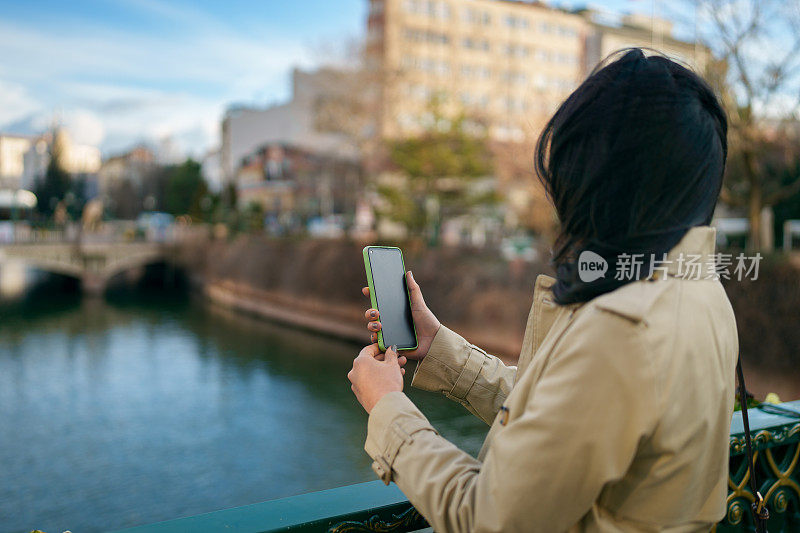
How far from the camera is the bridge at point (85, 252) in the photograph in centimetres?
2854

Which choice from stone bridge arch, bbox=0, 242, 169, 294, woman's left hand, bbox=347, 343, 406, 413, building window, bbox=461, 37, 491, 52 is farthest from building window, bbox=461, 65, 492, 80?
woman's left hand, bbox=347, 343, 406, 413

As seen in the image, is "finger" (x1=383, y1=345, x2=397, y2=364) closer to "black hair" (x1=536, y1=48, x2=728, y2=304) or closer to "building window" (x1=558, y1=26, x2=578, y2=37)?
"black hair" (x1=536, y1=48, x2=728, y2=304)

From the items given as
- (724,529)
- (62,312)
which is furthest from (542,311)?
(62,312)

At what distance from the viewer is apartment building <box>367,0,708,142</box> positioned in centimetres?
2055

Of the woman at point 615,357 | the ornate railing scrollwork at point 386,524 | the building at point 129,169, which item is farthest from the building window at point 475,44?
the woman at point 615,357

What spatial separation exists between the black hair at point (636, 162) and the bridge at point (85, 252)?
30.9 m

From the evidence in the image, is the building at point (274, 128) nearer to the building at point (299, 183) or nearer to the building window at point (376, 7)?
the building at point (299, 183)

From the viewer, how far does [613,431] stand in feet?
2.35

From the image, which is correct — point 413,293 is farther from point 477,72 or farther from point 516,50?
point 516,50

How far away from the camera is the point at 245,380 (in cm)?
1545

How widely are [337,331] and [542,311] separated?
17.7 meters

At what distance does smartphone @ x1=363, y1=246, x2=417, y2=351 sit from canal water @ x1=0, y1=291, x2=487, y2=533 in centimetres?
638

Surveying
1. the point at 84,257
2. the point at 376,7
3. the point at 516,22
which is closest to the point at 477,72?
the point at 516,22

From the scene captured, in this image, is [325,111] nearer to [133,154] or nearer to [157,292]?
[157,292]
